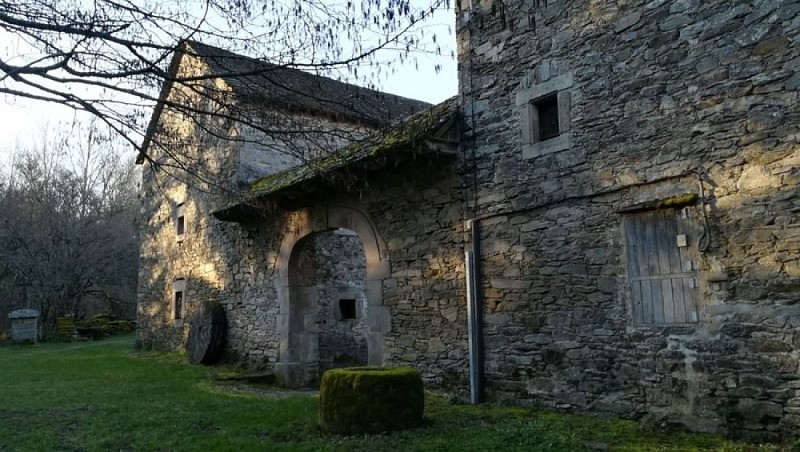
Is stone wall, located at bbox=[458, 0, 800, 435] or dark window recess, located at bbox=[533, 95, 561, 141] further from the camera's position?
dark window recess, located at bbox=[533, 95, 561, 141]

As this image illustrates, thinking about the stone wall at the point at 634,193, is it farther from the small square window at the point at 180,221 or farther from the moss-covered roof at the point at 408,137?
the small square window at the point at 180,221

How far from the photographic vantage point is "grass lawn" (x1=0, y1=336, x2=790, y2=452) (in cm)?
500

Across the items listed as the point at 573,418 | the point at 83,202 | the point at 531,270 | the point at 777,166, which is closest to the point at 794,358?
the point at 777,166

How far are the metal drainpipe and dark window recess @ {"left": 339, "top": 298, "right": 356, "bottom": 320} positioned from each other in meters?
5.20

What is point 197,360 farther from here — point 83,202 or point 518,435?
point 83,202

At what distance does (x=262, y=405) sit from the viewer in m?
7.40

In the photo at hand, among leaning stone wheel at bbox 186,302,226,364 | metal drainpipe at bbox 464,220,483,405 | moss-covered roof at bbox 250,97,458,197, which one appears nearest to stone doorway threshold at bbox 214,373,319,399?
leaning stone wheel at bbox 186,302,226,364

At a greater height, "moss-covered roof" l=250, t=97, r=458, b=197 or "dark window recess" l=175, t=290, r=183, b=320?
"moss-covered roof" l=250, t=97, r=458, b=197

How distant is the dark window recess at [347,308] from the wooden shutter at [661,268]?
7.11 meters

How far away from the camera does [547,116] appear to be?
670cm

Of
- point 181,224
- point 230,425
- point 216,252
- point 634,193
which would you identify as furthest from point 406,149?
point 181,224

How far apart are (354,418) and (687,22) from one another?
471 centimetres

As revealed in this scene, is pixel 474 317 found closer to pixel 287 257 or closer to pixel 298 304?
pixel 298 304

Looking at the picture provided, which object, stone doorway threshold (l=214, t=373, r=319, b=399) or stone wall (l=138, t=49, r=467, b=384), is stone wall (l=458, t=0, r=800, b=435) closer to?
stone wall (l=138, t=49, r=467, b=384)
